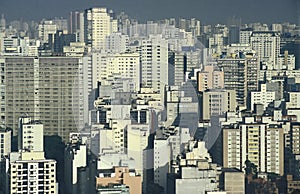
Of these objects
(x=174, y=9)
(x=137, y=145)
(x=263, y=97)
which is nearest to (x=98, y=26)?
(x=174, y=9)

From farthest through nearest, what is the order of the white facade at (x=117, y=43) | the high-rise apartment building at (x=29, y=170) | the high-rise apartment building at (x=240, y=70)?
the high-rise apartment building at (x=240, y=70), the white facade at (x=117, y=43), the high-rise apartment building at (x=29, y=170)

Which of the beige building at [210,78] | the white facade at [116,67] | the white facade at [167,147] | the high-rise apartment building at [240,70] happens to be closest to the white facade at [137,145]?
the white facade at [167,147]

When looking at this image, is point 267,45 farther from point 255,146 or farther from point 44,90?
point 44,90

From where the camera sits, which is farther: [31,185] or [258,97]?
[258,97]

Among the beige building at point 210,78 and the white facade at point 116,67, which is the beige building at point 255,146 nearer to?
the beige building at point 210,78

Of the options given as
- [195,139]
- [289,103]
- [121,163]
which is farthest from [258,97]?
[121,163]

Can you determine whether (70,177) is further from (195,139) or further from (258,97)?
(258,97)
